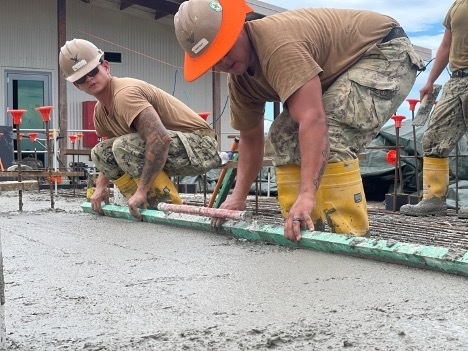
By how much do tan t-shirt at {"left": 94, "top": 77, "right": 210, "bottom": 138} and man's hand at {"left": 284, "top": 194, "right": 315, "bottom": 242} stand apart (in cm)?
163

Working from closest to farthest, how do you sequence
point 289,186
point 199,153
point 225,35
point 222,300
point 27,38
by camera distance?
point 222,300 < point 225,35 < point 289,186 < point 199,153 < point 27,38

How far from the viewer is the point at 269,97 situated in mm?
2842

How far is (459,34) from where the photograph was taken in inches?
163

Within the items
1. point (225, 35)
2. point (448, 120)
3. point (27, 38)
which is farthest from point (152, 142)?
point (27, 38)

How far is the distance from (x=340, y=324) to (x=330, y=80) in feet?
5.01

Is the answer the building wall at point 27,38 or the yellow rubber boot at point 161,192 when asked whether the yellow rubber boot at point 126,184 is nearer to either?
the yellow rubber boot at point 161,192

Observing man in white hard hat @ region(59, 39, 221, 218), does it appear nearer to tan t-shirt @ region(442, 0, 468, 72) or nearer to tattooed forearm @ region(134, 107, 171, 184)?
tattooed forearm @ region(134, 107, 171, 184)

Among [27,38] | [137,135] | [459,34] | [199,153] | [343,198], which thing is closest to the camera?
[343,198]

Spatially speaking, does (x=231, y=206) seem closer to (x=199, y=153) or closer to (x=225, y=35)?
(x=225, y=35)

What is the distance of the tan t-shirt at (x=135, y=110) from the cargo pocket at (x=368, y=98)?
58.4 inches

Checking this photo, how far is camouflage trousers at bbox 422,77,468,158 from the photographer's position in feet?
13.8

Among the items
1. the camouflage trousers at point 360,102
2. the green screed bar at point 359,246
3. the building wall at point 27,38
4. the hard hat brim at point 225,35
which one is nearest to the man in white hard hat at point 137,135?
the green screed bar at point 359,246

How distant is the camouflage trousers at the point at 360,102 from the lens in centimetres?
265

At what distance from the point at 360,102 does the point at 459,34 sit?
5.94ft
